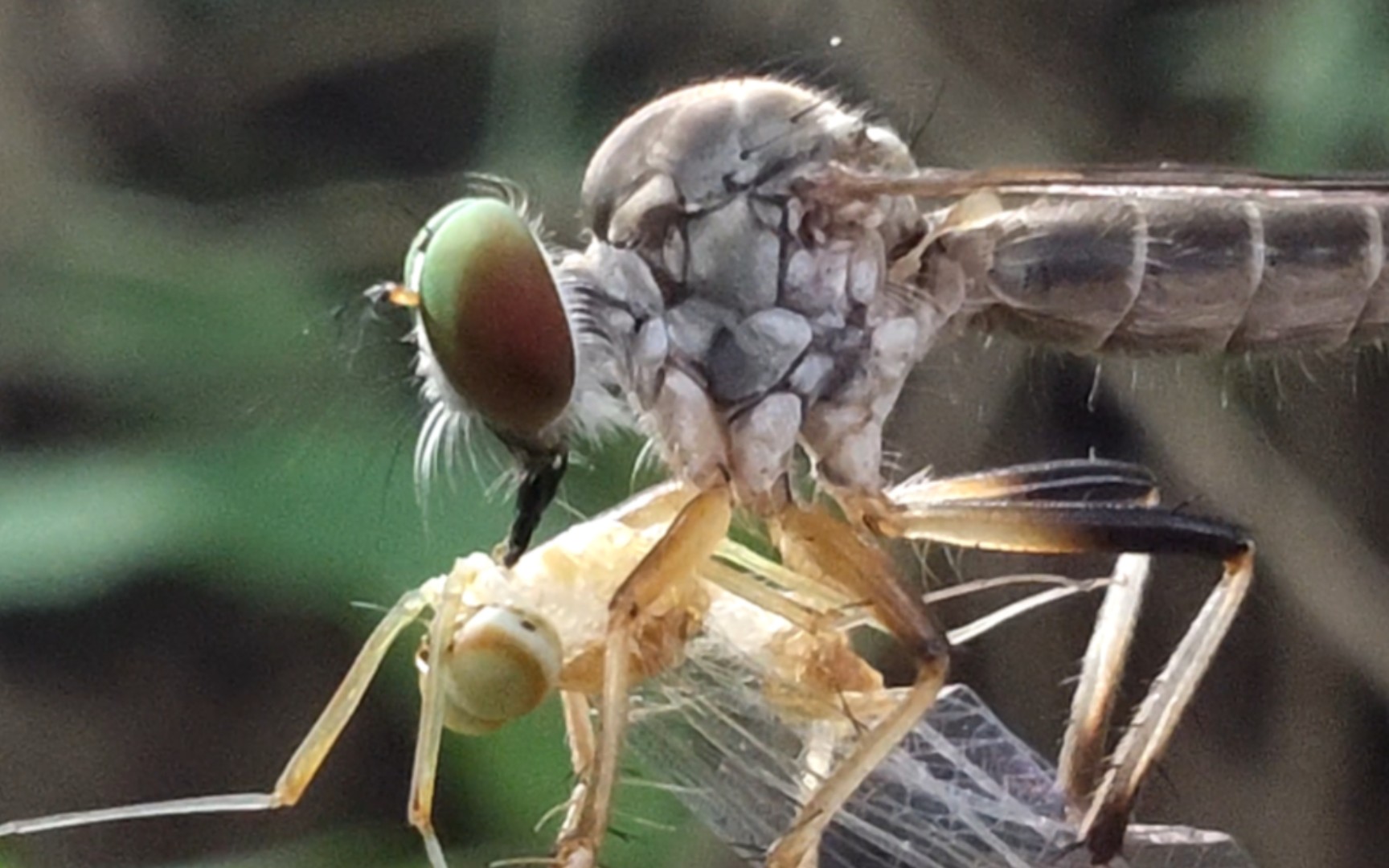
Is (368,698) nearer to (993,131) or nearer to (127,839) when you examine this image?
(127,839)

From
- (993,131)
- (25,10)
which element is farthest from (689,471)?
(25,10)

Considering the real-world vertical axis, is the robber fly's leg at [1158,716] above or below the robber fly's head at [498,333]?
below

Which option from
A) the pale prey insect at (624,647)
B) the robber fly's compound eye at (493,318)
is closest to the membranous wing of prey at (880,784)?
the pale prey insect at (624,647)

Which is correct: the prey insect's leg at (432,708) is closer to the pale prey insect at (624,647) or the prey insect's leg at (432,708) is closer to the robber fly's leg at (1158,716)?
the pale prey insect at (624,647)

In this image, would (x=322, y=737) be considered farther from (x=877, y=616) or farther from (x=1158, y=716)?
(x=1158, y=716)

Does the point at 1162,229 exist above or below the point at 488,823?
above

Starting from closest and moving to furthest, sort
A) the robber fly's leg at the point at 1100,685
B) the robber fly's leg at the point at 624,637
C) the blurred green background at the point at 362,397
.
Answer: the robber fly's leg at the point at 624,637, the robber fly's leg at the point at 1100,685, the blurred green background at the point at 362,397
